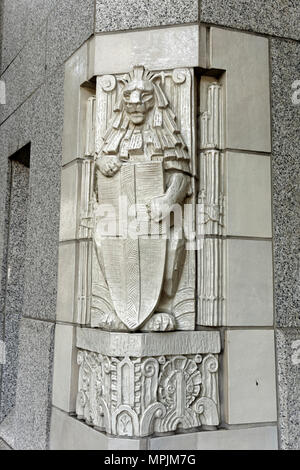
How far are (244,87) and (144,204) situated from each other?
3.23 feet

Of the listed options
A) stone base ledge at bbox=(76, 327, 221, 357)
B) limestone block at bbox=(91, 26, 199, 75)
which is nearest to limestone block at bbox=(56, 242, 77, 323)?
stone base ledge at bbox=(76, 327, 221, 357)

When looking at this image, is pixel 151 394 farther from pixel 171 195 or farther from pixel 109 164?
pixel 109 164

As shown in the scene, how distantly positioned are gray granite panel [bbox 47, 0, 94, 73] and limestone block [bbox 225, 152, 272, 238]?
129cm

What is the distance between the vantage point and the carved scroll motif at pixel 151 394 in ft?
8.34

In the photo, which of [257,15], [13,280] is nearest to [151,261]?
[257,15]

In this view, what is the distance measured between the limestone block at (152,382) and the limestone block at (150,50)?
1585mm

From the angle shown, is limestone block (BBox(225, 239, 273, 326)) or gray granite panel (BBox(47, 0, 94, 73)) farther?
gray granite panel (BBox(47, 0, 94, 73))

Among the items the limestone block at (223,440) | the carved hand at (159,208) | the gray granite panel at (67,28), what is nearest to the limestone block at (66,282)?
the carved hand at (159,208)

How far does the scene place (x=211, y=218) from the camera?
277cm

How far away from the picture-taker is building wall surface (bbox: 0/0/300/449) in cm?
291

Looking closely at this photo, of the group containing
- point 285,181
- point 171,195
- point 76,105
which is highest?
point 76,105

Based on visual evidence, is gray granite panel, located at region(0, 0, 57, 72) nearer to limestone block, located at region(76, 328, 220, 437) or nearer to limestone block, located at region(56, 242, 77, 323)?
limestone block, located at region(56, 242, 77, 323)

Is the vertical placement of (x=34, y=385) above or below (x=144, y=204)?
below

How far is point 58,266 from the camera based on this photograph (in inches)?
130
